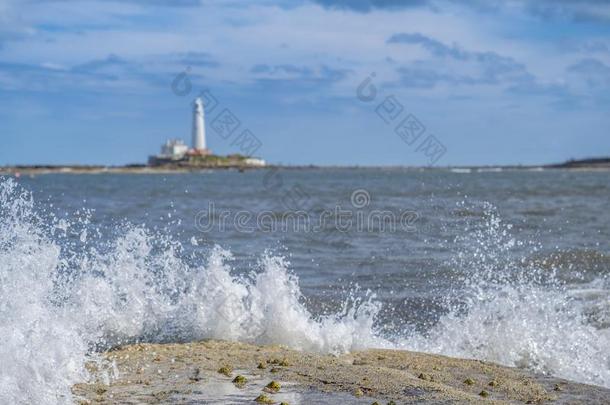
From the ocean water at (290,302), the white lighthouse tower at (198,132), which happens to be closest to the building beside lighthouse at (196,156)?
the white lighthouse tower at (198,132)

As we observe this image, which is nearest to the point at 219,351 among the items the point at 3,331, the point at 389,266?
the point at 3,331

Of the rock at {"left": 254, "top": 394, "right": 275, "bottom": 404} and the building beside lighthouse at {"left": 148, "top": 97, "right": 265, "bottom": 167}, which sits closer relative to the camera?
the rock at {"left": 254, "top": 394, "right": 275, "bottom": 404}

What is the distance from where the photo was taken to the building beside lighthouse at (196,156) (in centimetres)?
14075

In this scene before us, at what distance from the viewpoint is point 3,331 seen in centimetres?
739

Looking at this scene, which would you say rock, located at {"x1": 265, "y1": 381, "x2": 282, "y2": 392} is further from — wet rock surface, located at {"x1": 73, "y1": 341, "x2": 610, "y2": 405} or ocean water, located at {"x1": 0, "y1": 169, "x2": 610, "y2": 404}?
ocean water, located at {"x1": 0, "y1": 169, "x2": 610, "y2": 404}

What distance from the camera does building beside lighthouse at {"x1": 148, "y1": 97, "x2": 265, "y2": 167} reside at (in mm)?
140750

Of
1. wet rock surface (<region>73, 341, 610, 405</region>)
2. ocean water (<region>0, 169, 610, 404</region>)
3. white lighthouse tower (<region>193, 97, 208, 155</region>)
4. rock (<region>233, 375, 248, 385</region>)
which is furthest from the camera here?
white lighthouse tower (<region>193, 97, 208, 155</region>)

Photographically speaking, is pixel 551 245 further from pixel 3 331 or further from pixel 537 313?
pixel 3 331

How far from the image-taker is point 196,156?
492ft

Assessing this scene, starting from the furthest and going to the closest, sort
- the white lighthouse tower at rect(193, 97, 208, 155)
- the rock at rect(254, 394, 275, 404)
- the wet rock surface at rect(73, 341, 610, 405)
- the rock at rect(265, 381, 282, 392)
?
1. the white lighthouse tower at rect(193, 97, 208, 155)
2. the rock at rect(265, 381, 282, 392)
3. the wet rock surface at rect(73, 341, 610, 405)
4. the rock at rect(254, 394, 275, 404)

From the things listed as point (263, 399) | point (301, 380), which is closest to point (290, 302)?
Answer: point (301, 380)

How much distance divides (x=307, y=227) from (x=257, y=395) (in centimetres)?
1977

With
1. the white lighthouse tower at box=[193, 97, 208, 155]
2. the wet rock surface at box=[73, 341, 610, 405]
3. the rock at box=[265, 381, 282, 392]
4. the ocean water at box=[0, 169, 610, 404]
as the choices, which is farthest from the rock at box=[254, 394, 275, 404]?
the white lighthouse tower at box=[193, 97, 208, 155]

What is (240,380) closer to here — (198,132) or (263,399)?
(263,399)
